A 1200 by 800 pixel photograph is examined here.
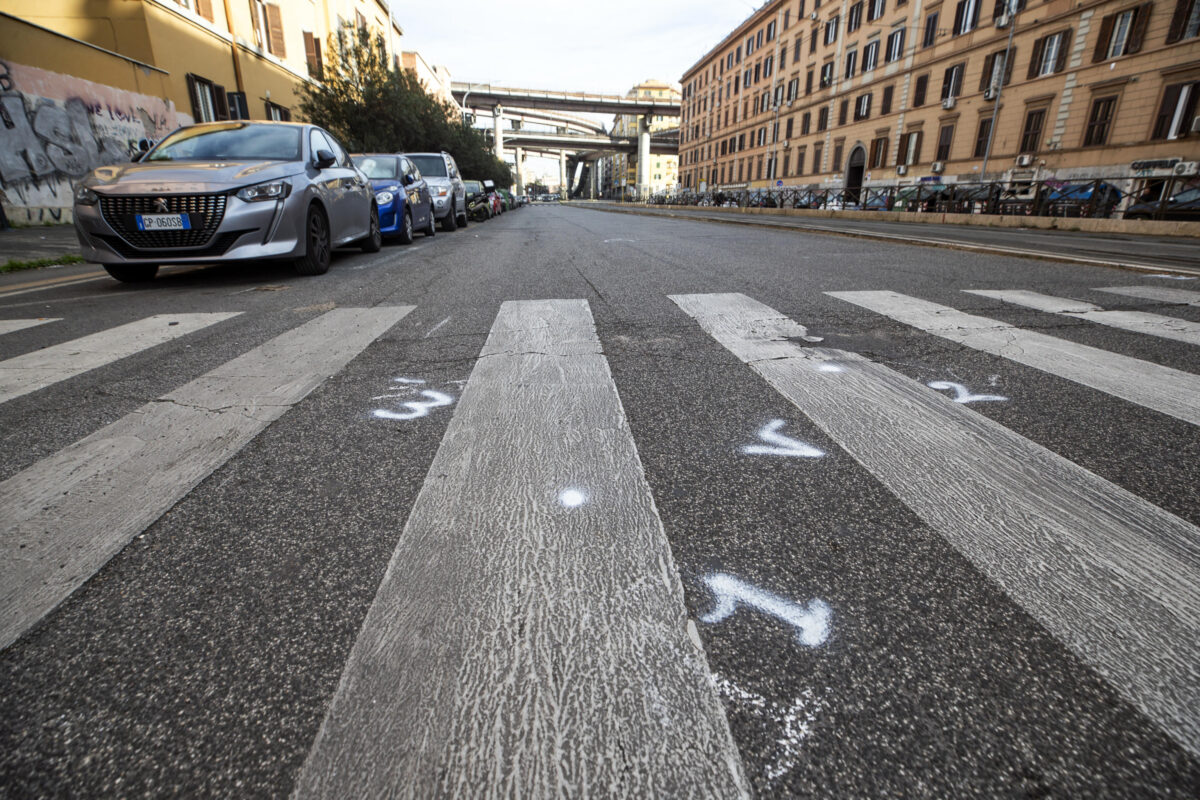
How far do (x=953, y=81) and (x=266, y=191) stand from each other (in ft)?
119

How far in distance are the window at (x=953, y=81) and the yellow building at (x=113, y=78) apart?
31468mm

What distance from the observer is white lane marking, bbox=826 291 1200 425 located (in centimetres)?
221

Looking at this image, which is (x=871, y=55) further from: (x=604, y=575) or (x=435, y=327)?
(x=604, y=575)

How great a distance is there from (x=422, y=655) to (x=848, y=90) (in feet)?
154

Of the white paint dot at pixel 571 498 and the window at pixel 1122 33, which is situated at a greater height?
the window at pixel 1122 33

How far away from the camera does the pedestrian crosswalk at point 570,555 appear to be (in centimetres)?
84

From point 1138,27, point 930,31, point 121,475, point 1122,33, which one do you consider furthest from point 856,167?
point 121,475

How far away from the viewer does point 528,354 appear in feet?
9.23

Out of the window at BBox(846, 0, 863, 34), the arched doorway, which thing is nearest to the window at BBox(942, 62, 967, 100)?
the arched doorway

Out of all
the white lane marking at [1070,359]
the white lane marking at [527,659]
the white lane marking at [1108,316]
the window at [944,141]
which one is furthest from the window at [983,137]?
the white lane marking at [527,659]

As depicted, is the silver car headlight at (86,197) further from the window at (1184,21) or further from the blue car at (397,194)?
the window at (1184,21)

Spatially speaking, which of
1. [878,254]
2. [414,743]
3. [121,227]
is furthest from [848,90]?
[414,743]

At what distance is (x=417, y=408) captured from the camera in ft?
7.02

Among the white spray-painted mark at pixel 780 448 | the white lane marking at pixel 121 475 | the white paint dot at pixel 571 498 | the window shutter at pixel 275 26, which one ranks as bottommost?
the white lane marking at pixel 121 475
